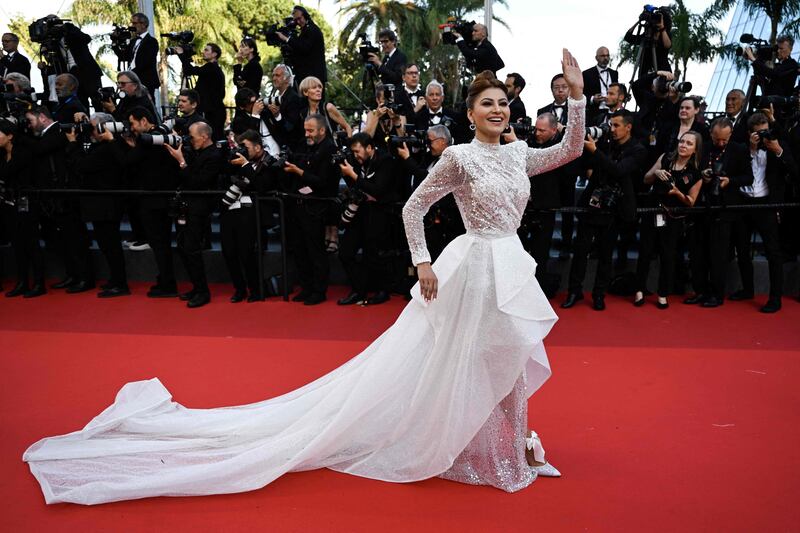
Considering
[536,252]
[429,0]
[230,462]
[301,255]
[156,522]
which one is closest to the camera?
[156,522]

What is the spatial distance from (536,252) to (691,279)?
5.31 ft

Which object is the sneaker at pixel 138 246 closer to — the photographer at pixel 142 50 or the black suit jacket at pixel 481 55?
the photographer at pixel 142 50

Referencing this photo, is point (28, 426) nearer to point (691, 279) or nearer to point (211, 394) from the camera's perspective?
point (211, 394)

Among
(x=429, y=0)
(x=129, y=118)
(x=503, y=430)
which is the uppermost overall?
(x=429, y=0)

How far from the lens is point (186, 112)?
7.16 metres

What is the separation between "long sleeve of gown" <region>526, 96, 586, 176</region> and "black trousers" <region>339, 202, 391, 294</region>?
3.48m

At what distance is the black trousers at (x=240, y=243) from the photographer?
6.72 meters

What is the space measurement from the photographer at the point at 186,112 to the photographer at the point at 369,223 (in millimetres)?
1712

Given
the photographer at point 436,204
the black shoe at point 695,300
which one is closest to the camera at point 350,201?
the photographer at point 436,204

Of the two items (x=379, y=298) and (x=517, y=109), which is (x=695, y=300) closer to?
(x=517, y=109)

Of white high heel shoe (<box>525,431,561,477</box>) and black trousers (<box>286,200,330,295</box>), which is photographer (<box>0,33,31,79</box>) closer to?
black trousers (<box>286,200,330,295</box>)

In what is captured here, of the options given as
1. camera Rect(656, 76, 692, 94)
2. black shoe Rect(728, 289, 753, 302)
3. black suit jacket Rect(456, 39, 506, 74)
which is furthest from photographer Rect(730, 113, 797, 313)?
black suit jacket Rect(456, 39, 506, 74)

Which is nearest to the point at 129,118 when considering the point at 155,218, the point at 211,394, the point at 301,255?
the point at 155,218

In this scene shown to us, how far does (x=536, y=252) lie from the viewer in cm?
643
